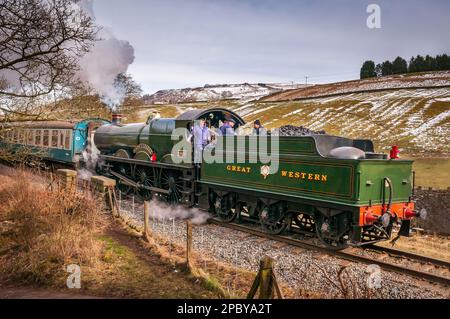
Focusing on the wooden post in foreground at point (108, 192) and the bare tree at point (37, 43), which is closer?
the bare tree at point (37, 43)

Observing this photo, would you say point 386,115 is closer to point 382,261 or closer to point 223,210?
point 223,210

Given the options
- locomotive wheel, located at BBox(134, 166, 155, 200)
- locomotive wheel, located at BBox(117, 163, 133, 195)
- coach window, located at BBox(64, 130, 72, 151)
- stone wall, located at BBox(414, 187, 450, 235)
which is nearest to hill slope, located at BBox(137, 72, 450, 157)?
stone wall, located at BBox(414, 187, 450, 235)

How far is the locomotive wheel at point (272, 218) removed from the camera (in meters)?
9.77

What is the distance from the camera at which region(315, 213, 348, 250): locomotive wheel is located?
8602mm

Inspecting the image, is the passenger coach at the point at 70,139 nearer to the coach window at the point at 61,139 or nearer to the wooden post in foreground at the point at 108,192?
the coach window at the point at 61,139

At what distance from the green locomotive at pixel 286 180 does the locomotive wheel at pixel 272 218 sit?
0.08 feet

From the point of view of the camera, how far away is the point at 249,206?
1079cm

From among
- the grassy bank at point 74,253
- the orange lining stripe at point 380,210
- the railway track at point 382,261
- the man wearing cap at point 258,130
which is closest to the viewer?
the grassy bank at point 74,253

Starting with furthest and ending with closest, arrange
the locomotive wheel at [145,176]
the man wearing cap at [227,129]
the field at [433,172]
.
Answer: the field at [433,172]
the locomotive wheel at [145,176]
the man wearing cap at [227,129]

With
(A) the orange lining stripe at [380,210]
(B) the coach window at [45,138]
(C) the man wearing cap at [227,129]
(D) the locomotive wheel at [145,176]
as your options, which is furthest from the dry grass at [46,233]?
(B) the coach window at [45,138]

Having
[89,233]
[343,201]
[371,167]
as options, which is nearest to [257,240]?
[343,201]

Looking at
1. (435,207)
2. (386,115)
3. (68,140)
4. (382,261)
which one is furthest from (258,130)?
(386,115)

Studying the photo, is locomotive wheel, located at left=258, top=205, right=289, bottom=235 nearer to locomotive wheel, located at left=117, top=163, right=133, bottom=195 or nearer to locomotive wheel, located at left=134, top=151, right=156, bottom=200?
locomotive wheel, located at left=134, top=151, right=156, bottom=200

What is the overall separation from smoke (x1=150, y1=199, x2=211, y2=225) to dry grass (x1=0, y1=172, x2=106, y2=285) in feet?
8.84
